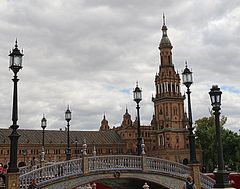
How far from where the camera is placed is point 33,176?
21188 mm

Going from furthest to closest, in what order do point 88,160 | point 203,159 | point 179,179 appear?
point 203,159 < point 179,179 < point 88,160

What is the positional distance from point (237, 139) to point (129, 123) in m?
48.1

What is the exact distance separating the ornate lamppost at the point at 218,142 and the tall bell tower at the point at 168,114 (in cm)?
8113

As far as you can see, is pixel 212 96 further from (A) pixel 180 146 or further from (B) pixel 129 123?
(B) pixel 129 123

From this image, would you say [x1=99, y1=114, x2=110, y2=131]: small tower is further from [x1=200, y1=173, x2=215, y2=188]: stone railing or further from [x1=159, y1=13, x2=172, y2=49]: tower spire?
[x1=200, y1=173, x2=215, y2=188]: stone railing

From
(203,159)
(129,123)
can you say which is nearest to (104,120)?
(129,123)

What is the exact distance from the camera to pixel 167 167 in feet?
87.6

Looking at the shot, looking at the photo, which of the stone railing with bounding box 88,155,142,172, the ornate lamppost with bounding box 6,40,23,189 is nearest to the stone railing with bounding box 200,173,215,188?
the stone railing with bounding box 88,155,142,172

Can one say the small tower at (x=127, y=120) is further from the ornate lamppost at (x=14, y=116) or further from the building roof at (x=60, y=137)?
the ornate lamppost at (x=14, y=116)

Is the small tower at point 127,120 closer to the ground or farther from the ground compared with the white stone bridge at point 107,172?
farther from the ground

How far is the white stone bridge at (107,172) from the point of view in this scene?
22125 mm

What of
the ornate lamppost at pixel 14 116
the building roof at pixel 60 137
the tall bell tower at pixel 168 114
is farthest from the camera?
the building roof at pixel 60 137

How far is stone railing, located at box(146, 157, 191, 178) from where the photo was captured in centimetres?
2602

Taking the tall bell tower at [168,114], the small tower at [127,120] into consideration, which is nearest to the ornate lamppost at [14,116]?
the tall bell tower at [168,114]
